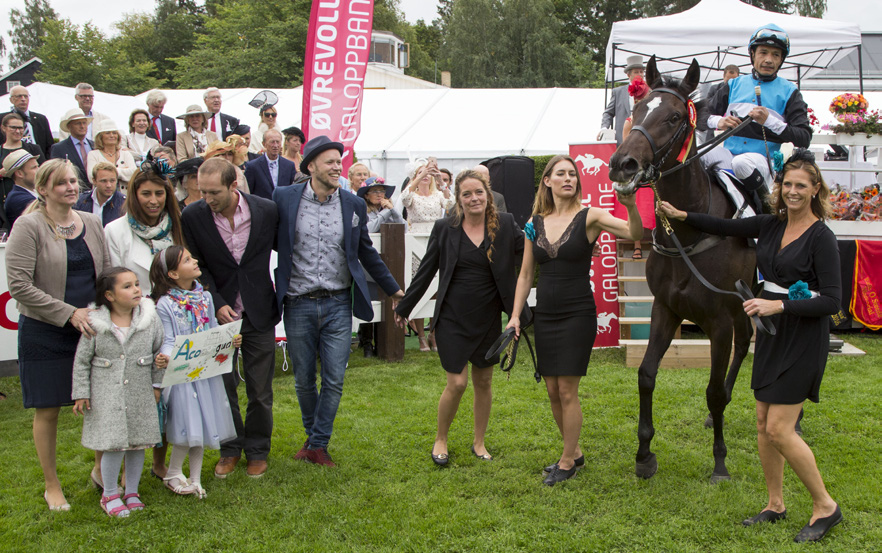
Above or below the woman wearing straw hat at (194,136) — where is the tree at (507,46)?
above

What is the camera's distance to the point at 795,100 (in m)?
5.31

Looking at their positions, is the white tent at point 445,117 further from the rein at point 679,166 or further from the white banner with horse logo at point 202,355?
the white banner with horse logo at point 202,355

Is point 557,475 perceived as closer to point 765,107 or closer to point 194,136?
point 765,107

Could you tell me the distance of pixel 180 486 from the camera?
431 centimetres

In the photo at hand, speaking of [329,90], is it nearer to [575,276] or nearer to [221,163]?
[221,163]

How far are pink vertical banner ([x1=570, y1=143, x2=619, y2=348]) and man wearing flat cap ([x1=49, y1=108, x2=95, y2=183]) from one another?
18.6 feet

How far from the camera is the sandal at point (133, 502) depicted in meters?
4.07

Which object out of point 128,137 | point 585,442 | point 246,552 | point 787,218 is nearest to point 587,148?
point 585,442

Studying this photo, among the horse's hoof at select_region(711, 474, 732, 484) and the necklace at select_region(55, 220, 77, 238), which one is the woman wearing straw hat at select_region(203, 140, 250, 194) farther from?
the horse's hoof at select_region(711, 474, 732, 484)

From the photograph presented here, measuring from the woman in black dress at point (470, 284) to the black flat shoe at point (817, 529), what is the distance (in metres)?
1.96

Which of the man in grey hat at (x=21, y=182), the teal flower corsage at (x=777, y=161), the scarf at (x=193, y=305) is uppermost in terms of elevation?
the teal flower corsage at (x=777, y=161)

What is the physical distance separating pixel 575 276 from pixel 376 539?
6.34 feet

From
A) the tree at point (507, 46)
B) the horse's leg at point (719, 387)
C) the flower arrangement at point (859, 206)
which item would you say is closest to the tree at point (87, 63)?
the tree at point (507, 46)

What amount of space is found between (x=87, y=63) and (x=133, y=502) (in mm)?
42955
